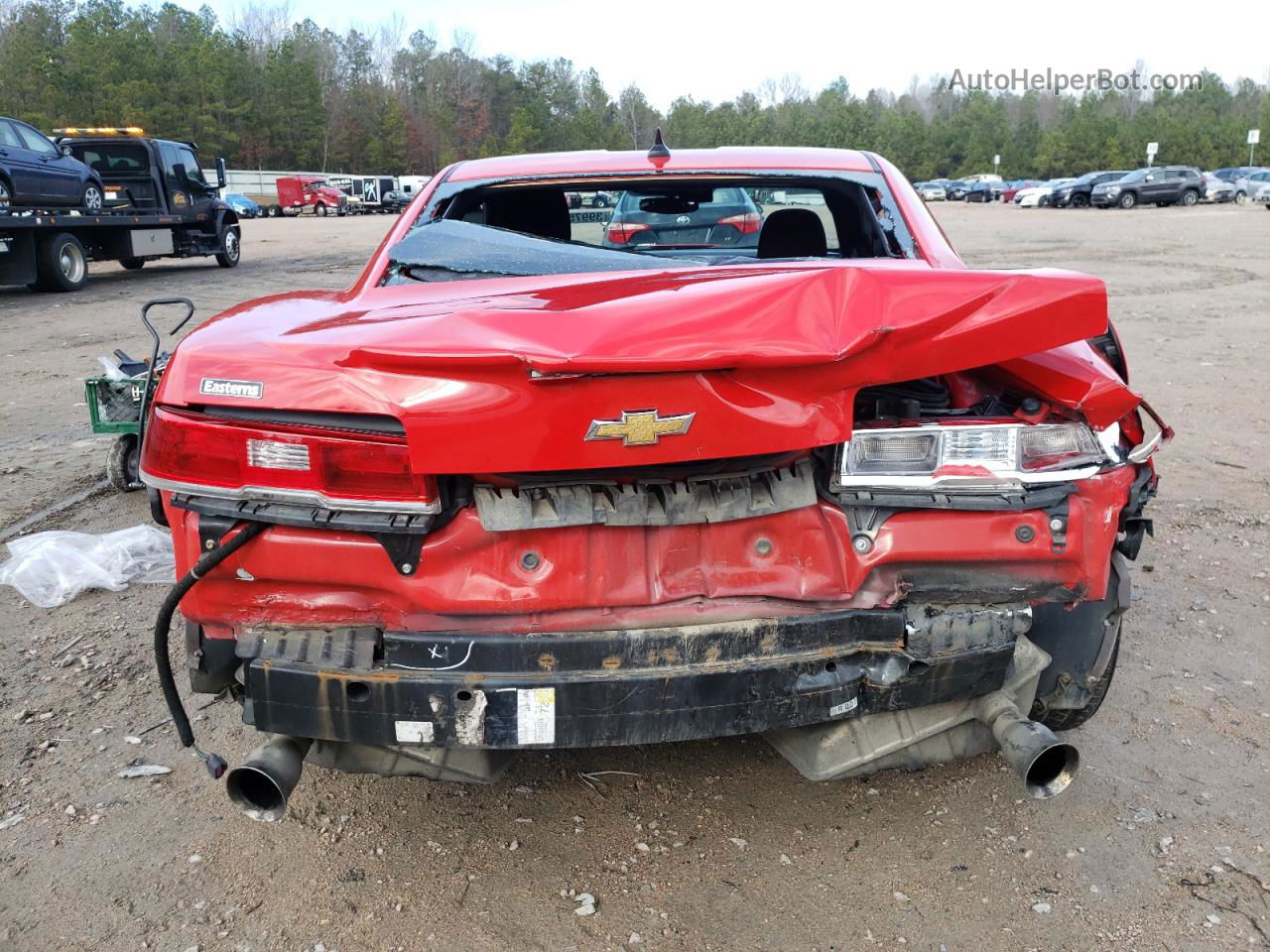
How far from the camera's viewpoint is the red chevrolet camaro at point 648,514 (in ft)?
6.41

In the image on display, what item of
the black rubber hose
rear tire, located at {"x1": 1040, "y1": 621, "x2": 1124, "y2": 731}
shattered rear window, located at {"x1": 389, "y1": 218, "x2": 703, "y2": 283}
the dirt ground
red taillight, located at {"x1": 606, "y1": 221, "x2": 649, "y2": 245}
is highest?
shattered rear window, located at {"x1": 389, "y1": 218, "x2": 703, "y2": 283}

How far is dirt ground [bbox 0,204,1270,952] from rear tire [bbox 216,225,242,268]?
17946 mm

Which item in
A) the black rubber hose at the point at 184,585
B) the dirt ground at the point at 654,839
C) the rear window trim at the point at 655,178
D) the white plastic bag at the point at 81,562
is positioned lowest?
the white plastic bag at the point at 81,562

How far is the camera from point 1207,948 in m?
2.13

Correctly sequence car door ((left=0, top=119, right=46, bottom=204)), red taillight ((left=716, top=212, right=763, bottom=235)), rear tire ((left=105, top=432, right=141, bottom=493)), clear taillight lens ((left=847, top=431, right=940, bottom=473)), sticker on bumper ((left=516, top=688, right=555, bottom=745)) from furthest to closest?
car door ((left=0, top=119, right=46, bottom=204)) → rear tire ((left=105, top=432, right=141, bottom=493)) → red taillight ((left=716, top=212, right=763, bottom=235)) → clear taillight lens ((left=847, top=431, right=940, bottom=473)) → sticker on bumper ((left=516, top=688, right=555, bottom=745))

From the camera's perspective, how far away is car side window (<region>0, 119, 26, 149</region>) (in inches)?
569

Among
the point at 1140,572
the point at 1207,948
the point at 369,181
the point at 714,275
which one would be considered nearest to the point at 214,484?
the point at 714,275

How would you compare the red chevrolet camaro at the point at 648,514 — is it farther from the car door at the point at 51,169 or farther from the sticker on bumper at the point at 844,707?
the car door at the point at 51,169

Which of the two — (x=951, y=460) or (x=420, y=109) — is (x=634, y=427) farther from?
(x=420, y=109)

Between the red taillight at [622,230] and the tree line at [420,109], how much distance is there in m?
73.1

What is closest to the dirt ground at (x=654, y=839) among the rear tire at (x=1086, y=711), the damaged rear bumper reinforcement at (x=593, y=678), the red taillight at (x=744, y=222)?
the rear tire at (x=1086, y=711)

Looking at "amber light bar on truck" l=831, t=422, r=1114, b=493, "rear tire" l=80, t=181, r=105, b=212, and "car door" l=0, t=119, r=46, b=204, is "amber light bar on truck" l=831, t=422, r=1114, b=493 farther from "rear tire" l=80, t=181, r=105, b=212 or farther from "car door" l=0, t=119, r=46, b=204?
"rear tire" l=80, t=181, r=105, b=212

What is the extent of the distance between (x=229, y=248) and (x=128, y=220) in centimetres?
350

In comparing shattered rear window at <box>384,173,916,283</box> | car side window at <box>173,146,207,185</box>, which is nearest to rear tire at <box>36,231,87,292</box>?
car side window at <box>173,146,207,185</box>
